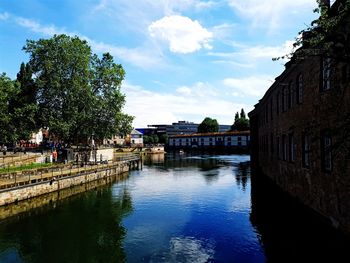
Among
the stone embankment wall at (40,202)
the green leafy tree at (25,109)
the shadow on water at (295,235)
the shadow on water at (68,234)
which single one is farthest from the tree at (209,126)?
the shadow on water at (295,235)

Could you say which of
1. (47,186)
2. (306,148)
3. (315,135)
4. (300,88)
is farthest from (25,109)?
(315,135)

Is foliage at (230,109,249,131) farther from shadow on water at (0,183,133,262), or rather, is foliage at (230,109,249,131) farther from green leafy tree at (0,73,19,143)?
shadow on water at (0,183,133,262)

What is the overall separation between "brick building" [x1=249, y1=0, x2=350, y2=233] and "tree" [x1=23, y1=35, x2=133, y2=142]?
28.3m

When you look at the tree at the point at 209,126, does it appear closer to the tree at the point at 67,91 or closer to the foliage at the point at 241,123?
the foliage at the point at 241,123

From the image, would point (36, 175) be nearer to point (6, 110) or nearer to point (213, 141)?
point (6, 110)

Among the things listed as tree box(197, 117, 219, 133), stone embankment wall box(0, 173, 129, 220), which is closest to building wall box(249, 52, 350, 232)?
stone embankment wall box(0, 173, 129, 220)

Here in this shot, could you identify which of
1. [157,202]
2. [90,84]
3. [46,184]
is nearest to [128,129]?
[90,84]

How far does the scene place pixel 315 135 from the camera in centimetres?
965

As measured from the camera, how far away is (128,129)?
5125cm

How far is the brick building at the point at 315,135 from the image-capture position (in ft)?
38.2

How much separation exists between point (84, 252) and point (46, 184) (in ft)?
53.7

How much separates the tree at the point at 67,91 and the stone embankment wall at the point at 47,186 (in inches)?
306

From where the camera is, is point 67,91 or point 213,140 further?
point 213,140

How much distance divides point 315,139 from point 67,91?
4305cm
